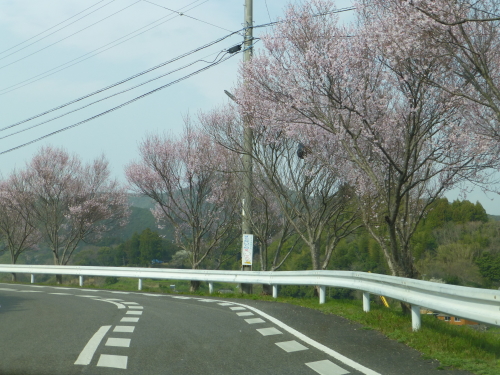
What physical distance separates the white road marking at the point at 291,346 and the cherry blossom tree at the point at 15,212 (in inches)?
1386

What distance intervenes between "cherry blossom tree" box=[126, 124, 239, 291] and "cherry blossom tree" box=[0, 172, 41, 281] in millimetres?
11339

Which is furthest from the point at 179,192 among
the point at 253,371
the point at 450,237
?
the point at 450,237

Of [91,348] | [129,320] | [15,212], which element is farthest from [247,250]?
[15,212]

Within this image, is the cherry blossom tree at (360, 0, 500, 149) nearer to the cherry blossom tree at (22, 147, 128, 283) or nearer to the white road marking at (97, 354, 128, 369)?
the white road marking at (97, 354, 128, 369)

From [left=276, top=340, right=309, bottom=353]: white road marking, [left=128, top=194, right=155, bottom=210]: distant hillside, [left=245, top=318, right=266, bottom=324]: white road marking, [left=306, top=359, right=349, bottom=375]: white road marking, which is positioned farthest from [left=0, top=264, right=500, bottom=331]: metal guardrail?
[left=128, top=194, right=155, bottom=210]: distant hillside

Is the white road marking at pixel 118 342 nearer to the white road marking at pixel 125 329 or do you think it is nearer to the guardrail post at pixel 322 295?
the white road marking at pixel 125 329

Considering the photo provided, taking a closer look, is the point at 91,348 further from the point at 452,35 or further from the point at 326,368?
the point at 452,35

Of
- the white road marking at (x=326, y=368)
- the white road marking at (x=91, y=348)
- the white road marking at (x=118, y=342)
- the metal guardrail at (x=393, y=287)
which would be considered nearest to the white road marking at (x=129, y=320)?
the white road marking at (x=91, y=348)

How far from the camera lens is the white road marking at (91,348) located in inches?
248

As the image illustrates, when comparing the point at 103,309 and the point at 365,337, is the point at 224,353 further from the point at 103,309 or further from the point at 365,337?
the point at 103,309

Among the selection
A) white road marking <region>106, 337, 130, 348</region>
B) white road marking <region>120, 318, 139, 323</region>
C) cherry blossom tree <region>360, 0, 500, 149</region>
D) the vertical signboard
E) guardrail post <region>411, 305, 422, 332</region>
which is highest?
cherry blossom tree <region>360, 0, 500, 149</region>

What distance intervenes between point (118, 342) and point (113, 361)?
1.20 meters

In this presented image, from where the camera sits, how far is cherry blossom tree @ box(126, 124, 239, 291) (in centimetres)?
2969

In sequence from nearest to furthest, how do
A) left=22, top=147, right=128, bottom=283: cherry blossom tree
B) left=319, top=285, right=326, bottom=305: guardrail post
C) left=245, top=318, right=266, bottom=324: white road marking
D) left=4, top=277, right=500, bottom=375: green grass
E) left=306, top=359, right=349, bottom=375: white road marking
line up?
left=306, top=359, right=349, bottom=375: white road marking, left=4, top=277, right=500, bottom=375: green grass, left=245, top=318, right=266, bottom=324: white road marking, left=319, top=285, right=326, bottom=305: guardrail post, left=22, top=147, right=128, bottom=283: cherry blossom tree
